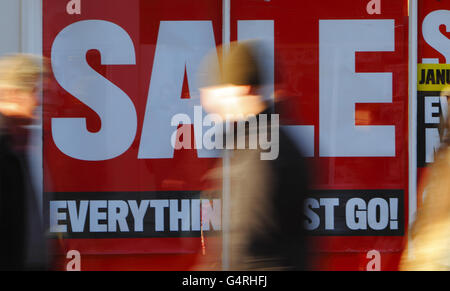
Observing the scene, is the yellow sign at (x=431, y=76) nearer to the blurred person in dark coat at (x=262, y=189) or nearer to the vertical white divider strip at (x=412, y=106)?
the vertical white divider strip at (x=412, y=106)

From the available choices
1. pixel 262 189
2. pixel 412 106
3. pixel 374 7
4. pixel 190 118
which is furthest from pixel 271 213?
pixel 374 7

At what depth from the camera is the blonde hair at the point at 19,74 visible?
346cm

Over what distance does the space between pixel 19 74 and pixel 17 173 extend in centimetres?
68

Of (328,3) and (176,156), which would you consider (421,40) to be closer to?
(328,3)

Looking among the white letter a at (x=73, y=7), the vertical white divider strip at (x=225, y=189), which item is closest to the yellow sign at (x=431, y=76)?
the vertical white divider strip at (x=225, y=189)

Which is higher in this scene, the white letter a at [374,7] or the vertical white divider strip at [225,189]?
the white letter a at [374,7]

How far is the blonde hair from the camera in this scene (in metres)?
3.46

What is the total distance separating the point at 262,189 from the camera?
2.87 metres

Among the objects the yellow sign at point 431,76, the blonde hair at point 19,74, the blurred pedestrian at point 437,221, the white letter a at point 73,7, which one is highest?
the white letter a at point 73,7

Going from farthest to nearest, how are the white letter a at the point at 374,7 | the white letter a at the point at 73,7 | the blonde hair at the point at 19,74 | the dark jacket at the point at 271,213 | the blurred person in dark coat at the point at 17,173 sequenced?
the white letter a at the point at 374,7 < the white letter a at the point at 73,7 < the blonde hair at the point at 19,74 < the blurred person in dark coat at the point at 17,173 < the dark jacket at the point at 271,213

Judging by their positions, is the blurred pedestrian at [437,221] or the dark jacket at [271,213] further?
the blurred pedestrian at [437,221]

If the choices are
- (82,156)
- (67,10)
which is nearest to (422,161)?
(82,156)
